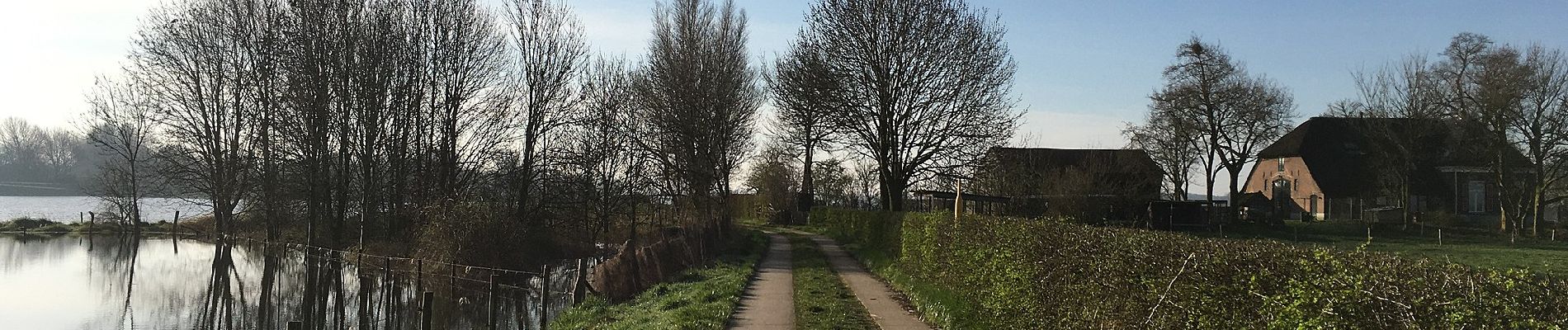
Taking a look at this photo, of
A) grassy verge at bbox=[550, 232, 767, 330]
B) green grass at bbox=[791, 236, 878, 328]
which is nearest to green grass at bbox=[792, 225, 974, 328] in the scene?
green grass at bbox=[791, 236, 878, 328]

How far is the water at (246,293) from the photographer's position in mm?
19922

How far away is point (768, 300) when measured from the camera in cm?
1555

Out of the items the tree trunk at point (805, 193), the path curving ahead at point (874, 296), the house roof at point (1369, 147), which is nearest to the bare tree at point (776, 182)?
the tree trunk at point (805, 193)

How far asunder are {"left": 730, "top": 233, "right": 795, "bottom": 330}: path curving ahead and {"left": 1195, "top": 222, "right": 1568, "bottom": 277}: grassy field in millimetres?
15153

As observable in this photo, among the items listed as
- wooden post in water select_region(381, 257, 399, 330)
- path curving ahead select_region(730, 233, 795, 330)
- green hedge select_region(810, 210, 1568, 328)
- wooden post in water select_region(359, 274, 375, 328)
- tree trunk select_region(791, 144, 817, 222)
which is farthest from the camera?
tree trunk select_region(791, 144, 817, 222)

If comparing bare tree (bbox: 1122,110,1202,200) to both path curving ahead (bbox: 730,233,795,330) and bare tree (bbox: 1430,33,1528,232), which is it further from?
path curving ahead (bbox: 730,233,795,330)

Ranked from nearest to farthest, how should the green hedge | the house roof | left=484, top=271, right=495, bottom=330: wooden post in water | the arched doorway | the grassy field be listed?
the green hedge < left=484, top=271, right=495, bottom=330: wooden post in water < the grassy field < the house roof < the arched doorway

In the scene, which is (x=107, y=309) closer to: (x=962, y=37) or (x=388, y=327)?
(x=388, y=327)

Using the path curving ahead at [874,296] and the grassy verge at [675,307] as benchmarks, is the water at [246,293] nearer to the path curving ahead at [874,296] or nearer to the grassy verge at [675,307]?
the grassy verge at [675,307]

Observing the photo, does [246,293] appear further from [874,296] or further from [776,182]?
[776,182]

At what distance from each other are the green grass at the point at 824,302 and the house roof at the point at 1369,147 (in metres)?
32.5

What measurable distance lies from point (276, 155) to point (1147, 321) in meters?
31.8

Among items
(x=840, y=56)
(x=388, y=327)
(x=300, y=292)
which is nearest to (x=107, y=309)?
(x=300, y=292)

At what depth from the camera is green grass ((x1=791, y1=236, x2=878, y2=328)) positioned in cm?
1253
